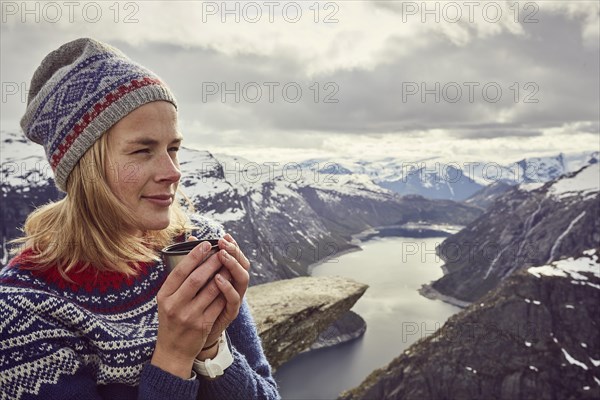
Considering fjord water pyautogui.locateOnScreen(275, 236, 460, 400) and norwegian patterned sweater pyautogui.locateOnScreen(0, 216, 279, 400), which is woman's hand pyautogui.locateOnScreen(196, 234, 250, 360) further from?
fjord water pyautogui.locateOnScreen(275, 236, 460, 400)

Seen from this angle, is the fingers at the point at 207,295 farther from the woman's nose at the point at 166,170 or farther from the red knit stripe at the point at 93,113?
the red knit stripe at the point at 93,113

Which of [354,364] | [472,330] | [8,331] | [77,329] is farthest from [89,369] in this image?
[354,364]

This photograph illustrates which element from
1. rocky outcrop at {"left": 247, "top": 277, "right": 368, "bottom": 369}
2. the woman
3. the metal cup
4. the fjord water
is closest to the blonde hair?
the woman

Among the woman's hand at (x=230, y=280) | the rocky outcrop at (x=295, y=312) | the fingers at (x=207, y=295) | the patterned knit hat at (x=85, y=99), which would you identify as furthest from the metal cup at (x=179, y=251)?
the rocky outcrop at (x=295, y=312)

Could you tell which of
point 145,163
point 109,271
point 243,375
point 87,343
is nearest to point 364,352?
point 243,375

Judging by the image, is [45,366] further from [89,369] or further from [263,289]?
[263,289]

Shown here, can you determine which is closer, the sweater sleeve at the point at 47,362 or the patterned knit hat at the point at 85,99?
the sweater sleeve at the point at 47,362
